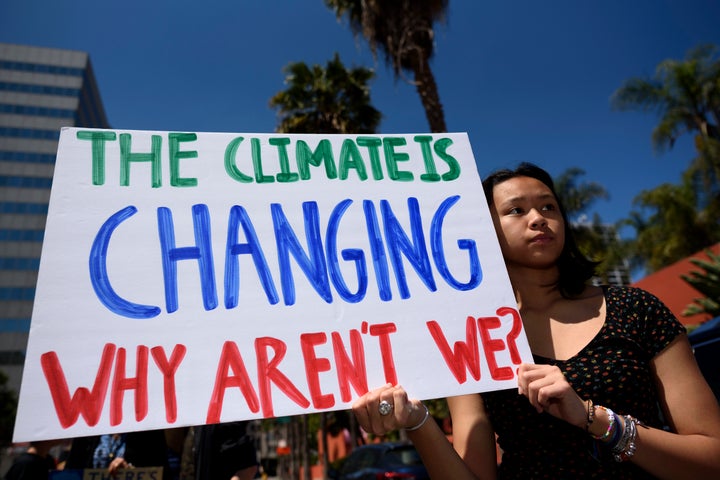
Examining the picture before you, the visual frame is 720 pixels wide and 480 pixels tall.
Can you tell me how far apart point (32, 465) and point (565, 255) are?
12.0ft

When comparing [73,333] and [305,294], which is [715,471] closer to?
[305,294]

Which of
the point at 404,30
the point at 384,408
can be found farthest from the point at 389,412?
the point at 404,30

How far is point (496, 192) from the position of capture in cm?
168

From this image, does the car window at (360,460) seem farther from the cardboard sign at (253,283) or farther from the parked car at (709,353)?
the cardboard sign at (253,283)

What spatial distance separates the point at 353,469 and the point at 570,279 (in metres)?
7.35

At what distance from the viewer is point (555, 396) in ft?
3.80

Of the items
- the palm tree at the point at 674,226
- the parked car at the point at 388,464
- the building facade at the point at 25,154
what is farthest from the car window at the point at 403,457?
the building facade at the point at 25,154

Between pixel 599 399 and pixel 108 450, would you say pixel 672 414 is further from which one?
pixel 108 450

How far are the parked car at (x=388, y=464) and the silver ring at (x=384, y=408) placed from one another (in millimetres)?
5612

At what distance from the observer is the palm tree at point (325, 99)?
12.5 m

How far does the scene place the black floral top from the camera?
1.23 m

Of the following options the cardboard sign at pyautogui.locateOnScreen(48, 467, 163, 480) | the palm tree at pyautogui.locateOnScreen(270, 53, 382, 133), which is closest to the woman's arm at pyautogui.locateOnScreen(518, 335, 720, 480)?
the cardboard sign at pyautogui.locateOnScreen(48, 467, 163, 480)

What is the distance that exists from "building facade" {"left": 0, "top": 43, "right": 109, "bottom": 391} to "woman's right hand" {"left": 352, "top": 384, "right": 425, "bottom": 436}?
63.7 metres

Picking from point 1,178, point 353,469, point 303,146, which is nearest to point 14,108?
point 1,178
